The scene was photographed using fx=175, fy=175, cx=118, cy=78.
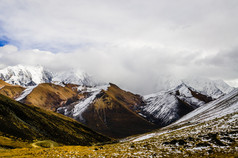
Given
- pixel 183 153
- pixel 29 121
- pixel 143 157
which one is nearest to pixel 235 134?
pixel 183 153

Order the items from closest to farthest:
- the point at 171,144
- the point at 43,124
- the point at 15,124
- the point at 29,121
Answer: the point at 171,144 < the point at 15,124 < the point at 29,121 < the point at 43,124

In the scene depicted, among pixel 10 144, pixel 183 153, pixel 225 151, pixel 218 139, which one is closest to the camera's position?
pixel 225 151

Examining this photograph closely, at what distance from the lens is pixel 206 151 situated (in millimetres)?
Result: 25547

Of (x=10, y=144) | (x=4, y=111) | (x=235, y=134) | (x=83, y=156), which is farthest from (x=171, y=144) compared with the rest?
(x=4, y=111)

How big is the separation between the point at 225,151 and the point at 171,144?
1055cm

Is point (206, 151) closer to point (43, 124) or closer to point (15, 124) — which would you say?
point (15, 124)

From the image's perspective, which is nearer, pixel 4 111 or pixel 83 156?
pixel 83 156

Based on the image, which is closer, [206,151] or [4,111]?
[206,151]

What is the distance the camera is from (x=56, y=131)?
105875mm

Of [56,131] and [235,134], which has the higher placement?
[235,134]

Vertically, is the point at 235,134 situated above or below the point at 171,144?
above

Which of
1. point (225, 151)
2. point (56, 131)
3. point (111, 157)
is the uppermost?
point (225, 151)

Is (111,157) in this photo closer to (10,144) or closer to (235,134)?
(235,134)

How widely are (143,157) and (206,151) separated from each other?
9206 millimetres
